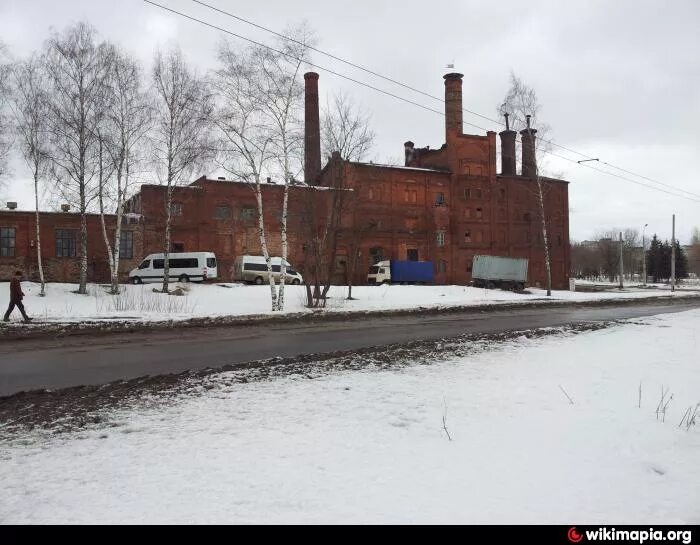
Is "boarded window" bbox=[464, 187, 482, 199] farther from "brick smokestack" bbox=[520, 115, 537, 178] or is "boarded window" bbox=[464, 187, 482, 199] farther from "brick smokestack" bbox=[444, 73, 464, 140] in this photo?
"brick smokestack" bbox=[520, 115, 537, 178]

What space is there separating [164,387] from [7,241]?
141ft

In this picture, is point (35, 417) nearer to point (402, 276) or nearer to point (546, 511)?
point (546, 511)

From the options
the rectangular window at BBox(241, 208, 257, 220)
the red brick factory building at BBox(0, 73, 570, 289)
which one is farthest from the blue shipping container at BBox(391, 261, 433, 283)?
the rectangular window at BBox(241, 208, 257, 220)

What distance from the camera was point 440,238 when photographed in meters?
57.9

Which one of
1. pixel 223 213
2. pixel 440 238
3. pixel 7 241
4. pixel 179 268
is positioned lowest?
pixel 179 268

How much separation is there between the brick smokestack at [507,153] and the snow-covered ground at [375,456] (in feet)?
195

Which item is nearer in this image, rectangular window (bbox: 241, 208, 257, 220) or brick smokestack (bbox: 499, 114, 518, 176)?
rectangular window (bbox: 241, 208, 257, 220)

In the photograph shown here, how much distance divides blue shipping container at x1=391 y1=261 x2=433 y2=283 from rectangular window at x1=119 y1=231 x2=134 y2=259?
23.4m

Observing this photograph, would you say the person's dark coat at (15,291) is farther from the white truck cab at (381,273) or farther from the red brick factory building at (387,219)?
the white truck cab at (381,273)

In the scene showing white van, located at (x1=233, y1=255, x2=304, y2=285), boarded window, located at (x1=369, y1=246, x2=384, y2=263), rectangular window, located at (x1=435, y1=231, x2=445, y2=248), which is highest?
rectangular window, located at (x1=435, y1=231, x2=445, y2=248)

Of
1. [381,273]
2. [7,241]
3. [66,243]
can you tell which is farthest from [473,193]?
[7,241]

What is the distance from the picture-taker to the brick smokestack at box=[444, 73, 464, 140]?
57.2 meters

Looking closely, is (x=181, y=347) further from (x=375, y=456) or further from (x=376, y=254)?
(x=376, y=254)
